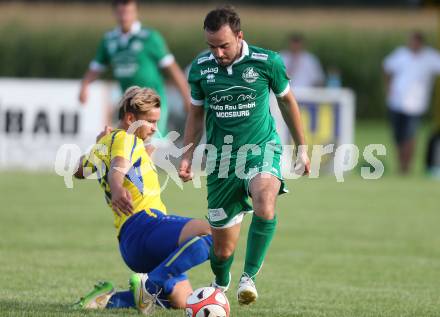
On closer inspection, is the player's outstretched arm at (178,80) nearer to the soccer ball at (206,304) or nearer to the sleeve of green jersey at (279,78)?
the sleeve of green jersey at (279,78)

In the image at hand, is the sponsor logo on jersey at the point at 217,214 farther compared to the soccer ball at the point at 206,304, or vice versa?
the sponsor logo on jersey at the point at 217,214

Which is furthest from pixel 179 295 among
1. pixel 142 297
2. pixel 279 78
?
pixel 279 78

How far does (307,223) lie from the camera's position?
11680 millimetres

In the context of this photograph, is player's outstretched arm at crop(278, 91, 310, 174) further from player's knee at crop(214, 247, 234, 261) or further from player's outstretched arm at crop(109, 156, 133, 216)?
player's outstretched arm at crop(109, 156, 133, 216)

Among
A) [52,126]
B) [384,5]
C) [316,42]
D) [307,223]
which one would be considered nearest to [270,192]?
[307,223]

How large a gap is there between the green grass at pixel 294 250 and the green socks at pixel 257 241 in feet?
0.94

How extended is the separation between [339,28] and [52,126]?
709 inches

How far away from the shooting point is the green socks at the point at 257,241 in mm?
6328

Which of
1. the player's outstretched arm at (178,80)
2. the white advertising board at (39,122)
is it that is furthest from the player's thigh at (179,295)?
the white advertising board at (39,122)

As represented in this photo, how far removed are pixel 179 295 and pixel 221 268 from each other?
31 centimetres

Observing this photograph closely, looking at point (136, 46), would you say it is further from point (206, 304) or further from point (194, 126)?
point (206, 304)

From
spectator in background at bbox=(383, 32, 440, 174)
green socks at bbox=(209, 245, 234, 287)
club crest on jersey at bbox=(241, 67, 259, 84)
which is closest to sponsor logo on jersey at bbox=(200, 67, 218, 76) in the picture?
club crest on jersey at bbox=(241, 67, 259, 84)

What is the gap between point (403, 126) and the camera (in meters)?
17.7

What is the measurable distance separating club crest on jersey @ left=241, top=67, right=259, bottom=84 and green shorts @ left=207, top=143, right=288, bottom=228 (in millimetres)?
466
